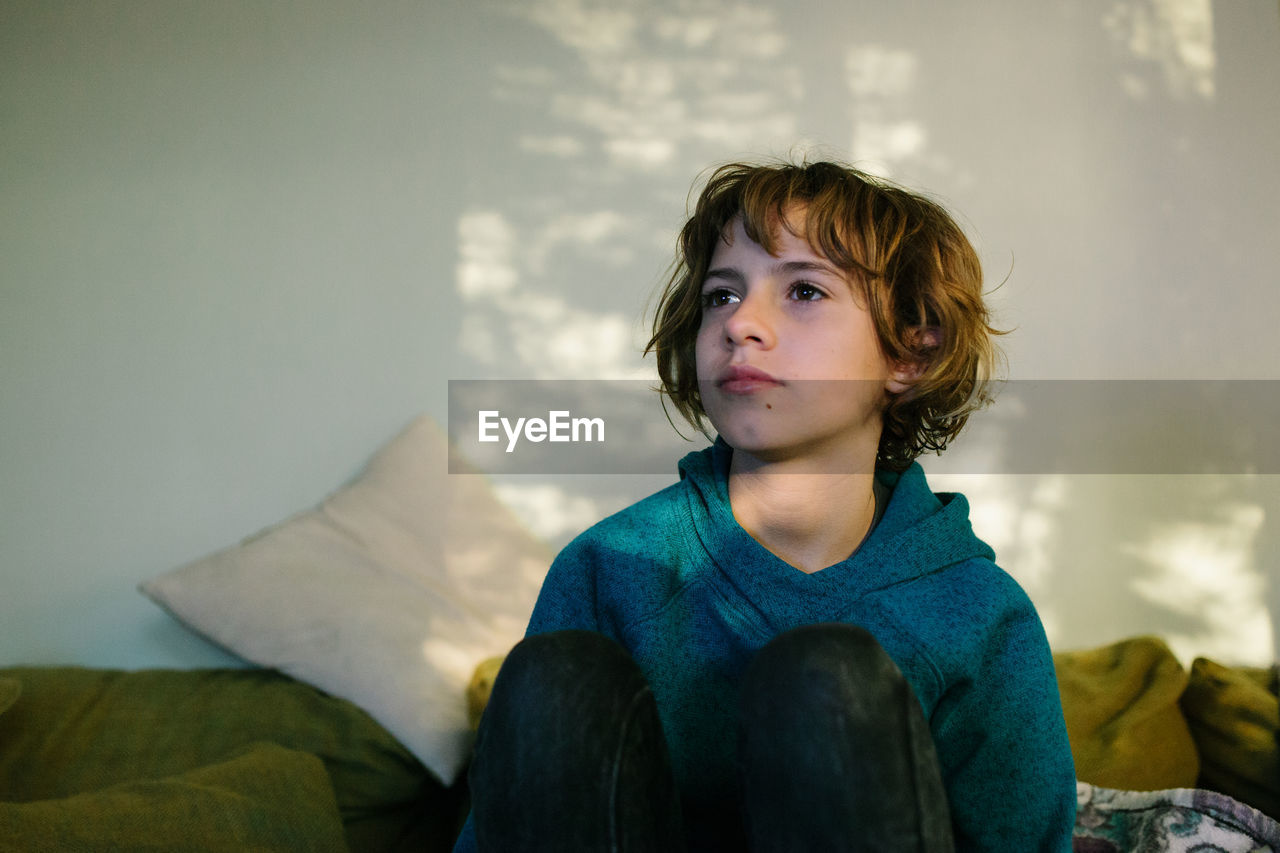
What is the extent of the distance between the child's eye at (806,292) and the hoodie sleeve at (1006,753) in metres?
0.38

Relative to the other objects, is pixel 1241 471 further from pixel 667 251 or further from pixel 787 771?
pixel 787 771

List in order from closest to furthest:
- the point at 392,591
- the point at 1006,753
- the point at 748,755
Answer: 1. the point at 748,755
2. the point at 1006,753
3. the point at 392,591

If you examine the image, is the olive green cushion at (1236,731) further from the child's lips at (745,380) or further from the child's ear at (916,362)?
the child's lips at (745,380)

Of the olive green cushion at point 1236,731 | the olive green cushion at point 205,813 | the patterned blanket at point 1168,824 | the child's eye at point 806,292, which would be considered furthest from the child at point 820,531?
the olive green cushion at point 1236,731

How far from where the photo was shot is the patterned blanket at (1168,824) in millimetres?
1285

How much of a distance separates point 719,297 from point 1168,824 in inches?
39.0

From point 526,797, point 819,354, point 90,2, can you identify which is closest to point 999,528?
point 819,354

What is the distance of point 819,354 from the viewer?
0.96 m

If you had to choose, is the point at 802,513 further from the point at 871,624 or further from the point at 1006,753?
the point at 1006,753

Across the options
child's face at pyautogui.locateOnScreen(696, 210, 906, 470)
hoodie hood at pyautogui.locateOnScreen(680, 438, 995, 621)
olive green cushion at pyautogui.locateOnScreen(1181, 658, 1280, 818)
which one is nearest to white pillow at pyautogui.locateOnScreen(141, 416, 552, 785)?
hoodie hood at pyautogui.locateOnScreen(680, 438, 995, 621)

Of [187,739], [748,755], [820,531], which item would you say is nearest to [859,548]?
[820,531]

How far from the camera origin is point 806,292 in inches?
38.9

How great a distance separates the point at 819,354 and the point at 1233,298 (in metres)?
1.44

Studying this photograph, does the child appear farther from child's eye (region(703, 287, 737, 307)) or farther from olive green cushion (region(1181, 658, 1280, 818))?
olive green cushion (region(1181, 658, 1280, 818))
